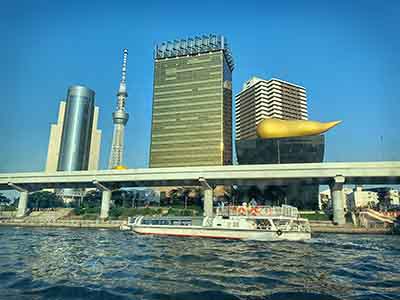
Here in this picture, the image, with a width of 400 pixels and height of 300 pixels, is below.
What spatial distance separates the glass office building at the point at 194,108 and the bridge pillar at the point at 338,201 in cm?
6270

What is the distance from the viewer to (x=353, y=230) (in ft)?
157

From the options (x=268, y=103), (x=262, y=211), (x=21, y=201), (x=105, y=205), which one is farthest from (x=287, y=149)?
(x=268, y=103)

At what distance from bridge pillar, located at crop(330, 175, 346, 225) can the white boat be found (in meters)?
20.1

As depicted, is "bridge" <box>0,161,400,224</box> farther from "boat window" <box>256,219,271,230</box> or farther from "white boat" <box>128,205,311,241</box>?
"boat window" <box>256,219,271,230</box>

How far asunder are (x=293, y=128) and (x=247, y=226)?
50.0 m

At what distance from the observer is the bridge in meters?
54.4

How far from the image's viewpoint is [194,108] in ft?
410

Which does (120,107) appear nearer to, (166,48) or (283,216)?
(166,48)

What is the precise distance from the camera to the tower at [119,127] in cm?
14938

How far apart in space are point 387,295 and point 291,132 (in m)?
71.1

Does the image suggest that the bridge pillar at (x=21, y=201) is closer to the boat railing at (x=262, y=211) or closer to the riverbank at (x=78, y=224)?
the riverbank at (x=78, y=224)

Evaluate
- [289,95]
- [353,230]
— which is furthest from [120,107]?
[353,230]

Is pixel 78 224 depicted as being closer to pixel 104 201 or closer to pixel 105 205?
pixel 105 205

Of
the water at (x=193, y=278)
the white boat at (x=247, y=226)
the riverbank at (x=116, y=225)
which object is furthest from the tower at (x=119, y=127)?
the water at (x=193, y=278)
